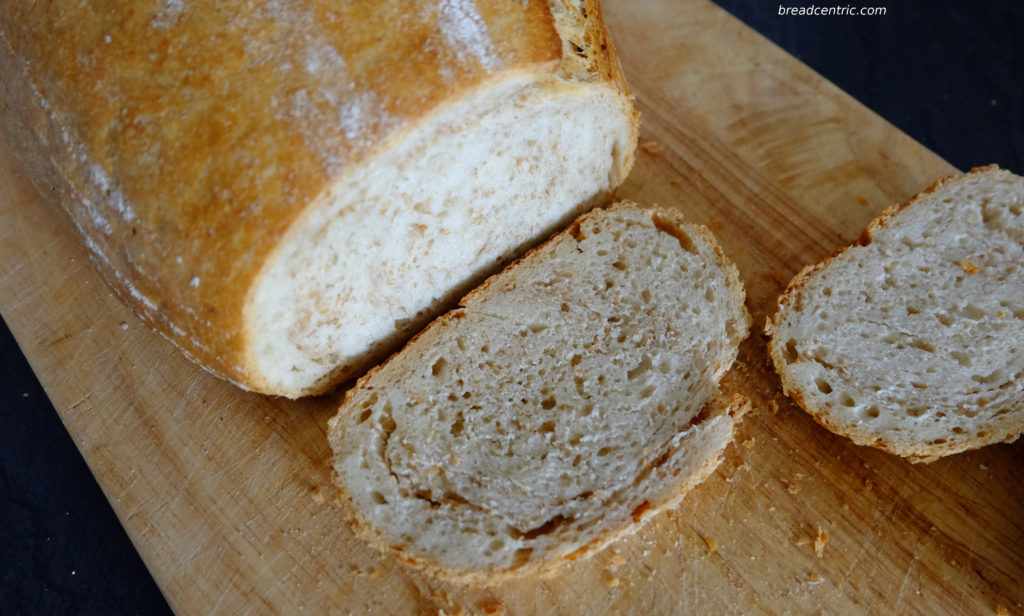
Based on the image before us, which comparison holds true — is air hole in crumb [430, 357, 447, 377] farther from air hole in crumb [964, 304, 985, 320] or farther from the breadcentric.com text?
the breadcentric.com text

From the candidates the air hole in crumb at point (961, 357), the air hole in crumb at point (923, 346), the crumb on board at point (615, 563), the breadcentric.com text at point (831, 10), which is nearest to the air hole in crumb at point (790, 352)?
the air hole in crumb at point (923, 346)

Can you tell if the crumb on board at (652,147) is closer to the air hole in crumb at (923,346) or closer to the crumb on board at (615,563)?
the air hole in crumb at (923,346)

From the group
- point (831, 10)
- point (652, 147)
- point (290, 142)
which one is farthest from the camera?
point (831, 10)

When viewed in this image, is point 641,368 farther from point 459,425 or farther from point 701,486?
point 459,425

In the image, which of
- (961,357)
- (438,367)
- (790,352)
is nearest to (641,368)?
(790,352)

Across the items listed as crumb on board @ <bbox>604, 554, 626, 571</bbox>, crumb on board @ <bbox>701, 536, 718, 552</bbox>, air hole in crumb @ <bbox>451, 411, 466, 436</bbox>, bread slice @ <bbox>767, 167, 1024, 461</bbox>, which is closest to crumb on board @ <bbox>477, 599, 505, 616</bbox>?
crumb on board @ <bbox>604, 554, 626, 571</bbox>

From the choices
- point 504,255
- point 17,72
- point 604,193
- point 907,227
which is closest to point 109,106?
point 17,72

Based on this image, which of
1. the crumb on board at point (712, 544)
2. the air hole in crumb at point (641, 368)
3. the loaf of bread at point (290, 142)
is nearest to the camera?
the loaf of bread at point (290, 142)
